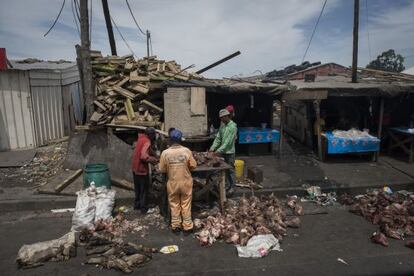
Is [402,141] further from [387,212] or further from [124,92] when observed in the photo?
[124,92]

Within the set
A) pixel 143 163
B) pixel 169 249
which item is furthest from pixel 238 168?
pixel 169 249

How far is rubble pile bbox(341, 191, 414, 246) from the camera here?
257 inches

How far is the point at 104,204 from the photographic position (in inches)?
279

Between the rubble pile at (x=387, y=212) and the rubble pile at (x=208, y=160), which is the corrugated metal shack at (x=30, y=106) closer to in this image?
the rubble pile at (x=208, y=160)

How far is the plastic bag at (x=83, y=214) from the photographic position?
21.8ft

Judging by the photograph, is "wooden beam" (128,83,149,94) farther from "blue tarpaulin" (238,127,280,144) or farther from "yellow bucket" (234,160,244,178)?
"yellow bucket" (234,160,244,178)

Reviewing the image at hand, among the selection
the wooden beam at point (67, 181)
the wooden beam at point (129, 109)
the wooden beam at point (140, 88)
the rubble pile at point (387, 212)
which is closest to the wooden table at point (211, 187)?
the wooden beam at point (67, 181)

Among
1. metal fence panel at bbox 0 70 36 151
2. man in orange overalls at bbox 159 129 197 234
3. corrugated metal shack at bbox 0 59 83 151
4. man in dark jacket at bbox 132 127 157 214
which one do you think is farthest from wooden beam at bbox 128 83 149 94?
man in orange overalls at bbox 159 129 197 234

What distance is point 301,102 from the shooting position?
1384cm

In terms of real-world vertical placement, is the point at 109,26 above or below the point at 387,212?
above

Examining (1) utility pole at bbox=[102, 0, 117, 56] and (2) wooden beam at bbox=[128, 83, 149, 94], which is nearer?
(2) wooden beam at bbox=[128, 83, 149, 94]

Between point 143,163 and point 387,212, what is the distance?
18.5ft

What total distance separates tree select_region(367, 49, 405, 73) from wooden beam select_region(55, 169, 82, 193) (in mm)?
44291

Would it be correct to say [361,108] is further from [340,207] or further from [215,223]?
[215,223]
